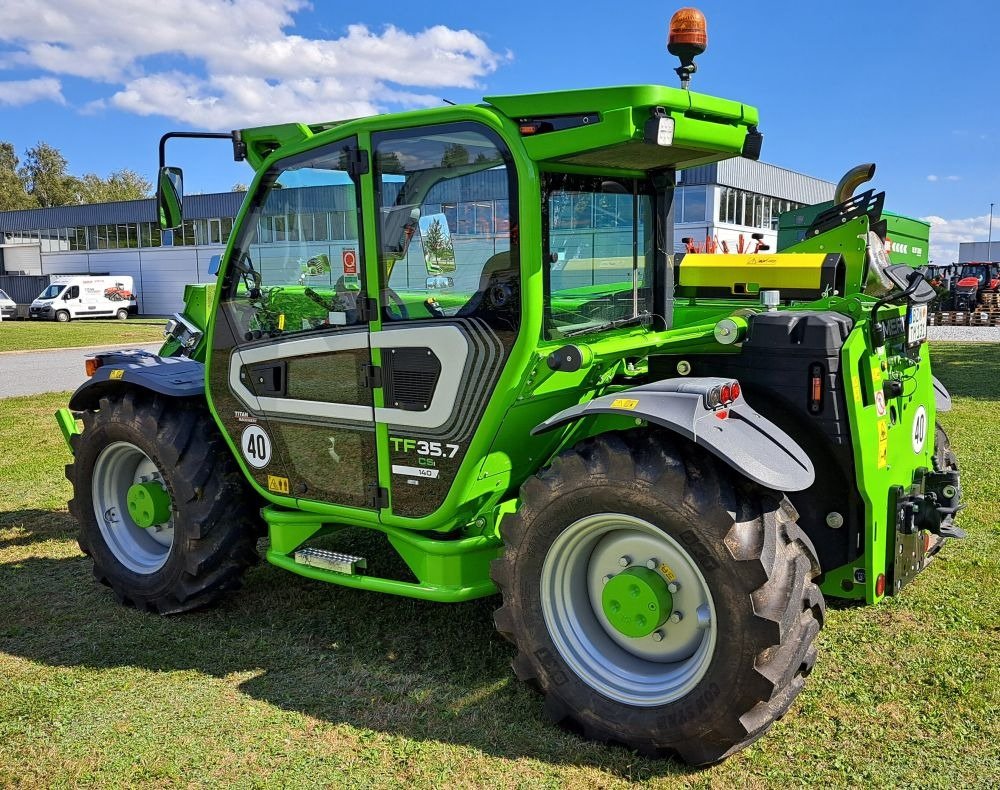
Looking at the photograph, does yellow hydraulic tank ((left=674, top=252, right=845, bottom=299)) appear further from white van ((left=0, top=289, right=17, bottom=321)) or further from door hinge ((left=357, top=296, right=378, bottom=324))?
white van ((left=0, top=289, right=17, bottom=321))

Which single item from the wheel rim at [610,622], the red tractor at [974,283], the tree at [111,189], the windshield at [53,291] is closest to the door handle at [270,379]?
the wheel rim at [610,622]

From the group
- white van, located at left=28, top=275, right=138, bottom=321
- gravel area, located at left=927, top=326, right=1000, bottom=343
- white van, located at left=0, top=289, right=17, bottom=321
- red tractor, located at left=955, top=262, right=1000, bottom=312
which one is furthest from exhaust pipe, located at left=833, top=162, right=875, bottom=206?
white van, located at left=0, top=289, right=17, bottom=321

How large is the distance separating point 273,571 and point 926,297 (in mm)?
3805

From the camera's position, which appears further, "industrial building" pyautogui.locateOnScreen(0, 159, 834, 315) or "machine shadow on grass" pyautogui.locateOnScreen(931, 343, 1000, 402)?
"industrial building" pyautogui.locateOnScreen(0, 159, 834, 315)

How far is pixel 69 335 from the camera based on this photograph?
28.3 meters

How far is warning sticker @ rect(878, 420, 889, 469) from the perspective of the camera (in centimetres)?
358

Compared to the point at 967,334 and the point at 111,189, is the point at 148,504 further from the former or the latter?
the point at 111,189

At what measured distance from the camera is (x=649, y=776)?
307cm

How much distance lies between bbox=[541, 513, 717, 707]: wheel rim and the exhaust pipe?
12.3ft

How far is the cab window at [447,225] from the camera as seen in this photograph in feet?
11.4

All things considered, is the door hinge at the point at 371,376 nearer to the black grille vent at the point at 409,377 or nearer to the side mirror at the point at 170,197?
the black grille vent at the point at 409,377

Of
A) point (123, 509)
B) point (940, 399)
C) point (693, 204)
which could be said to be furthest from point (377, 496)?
point (693, 204)

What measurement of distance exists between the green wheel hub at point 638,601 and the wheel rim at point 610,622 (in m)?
0.02

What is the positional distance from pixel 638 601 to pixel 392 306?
61.7 inches
